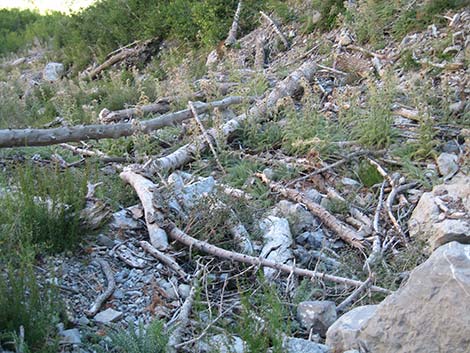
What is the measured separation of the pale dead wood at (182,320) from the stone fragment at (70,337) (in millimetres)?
505

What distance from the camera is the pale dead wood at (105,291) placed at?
3623mm

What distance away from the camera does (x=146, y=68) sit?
11.1 meters

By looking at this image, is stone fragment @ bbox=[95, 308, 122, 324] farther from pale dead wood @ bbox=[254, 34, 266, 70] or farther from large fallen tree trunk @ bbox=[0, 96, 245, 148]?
pale dead wood @ bbox=[254, 34, 266, 70]

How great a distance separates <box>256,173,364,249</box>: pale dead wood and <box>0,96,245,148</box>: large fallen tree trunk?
1.57 meters

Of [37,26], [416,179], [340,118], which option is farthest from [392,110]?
[37,26]

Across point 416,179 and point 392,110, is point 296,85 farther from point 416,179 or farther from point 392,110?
point 416,179

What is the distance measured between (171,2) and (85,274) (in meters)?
8.57

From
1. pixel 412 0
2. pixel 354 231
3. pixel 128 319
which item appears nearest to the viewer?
pixel 128 319

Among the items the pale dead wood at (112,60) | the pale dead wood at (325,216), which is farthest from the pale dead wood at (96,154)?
the pale dead wood at (112,60)

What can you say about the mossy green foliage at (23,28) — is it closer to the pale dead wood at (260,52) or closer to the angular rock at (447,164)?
the pale dead wood at (260,52)

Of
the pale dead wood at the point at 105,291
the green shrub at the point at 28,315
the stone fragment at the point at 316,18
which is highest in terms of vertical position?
the green shrub at the point at 28,315

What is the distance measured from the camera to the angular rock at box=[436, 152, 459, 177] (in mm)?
5160

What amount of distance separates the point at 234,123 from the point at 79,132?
1.71m

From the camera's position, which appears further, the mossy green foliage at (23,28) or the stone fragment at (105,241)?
the mossy green foliage at (23,28)
